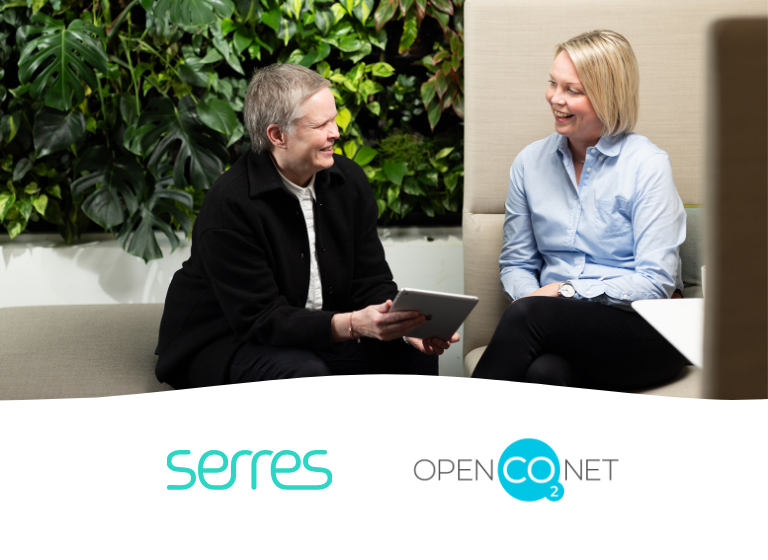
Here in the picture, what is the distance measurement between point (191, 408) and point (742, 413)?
1.99ft

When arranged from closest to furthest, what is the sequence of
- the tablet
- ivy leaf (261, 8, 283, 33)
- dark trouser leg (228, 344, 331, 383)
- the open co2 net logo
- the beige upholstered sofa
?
the open co2 net logo < the tablet < dark trouser leg (228, 344, 331, 383) < the beige upholstered sofa < ivy leaf (261, 8, 283, 33)

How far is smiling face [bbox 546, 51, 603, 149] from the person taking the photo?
1.20 m

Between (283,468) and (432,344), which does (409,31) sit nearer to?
(432,344)

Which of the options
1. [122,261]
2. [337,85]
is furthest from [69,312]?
[337,85]

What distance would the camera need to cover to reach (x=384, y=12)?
5.98ft

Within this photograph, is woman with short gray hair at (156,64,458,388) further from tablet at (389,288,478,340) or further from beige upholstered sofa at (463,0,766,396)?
beige upholstered sofa at (463,0,766,396)

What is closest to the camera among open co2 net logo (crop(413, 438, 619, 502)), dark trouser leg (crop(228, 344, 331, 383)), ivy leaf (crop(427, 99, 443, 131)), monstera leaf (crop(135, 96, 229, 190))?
open co2 net logo (crop(413, 438, 619, 502))

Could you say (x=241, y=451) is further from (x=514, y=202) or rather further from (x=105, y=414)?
(x=514, y=202)

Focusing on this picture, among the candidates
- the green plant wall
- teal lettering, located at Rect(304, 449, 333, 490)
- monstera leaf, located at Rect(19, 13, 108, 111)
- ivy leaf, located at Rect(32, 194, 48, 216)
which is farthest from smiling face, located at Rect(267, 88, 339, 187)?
ivy leaf, located at Rect(32, 194, 48, 216)

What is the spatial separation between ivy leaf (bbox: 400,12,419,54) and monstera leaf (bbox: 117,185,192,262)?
27.4 inches

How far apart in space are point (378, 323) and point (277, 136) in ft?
1.12

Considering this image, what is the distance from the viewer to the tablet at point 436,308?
3.07ft

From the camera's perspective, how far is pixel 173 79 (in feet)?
→ 6.02

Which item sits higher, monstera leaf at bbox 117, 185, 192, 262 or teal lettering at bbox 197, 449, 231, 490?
monstera leaf at bbox 117, 185, 192, 262
